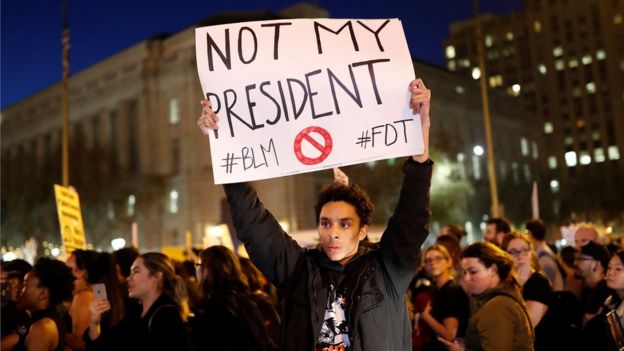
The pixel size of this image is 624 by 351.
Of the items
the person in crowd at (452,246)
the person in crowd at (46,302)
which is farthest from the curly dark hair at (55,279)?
the person in crowd at (452,246)

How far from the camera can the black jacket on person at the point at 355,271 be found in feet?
10.4

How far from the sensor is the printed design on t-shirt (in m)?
3.19

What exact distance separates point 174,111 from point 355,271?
51250mm

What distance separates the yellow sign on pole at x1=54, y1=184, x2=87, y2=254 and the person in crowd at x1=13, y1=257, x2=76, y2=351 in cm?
520

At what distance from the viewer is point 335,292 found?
3258 mm

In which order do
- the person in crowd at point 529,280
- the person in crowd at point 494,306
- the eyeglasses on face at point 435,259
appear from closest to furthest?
1. the person in crowd at point 494,306
2. the person in crowd at point 529,280
3. the eyeglasses on face at point 435,259

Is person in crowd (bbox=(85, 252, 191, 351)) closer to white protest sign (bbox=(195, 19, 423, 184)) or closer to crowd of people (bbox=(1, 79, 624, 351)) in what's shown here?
crowd of people (bbox=(1, 79, 624, 351))

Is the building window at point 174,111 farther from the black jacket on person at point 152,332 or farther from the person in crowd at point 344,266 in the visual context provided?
the person in crowd at point 344,266

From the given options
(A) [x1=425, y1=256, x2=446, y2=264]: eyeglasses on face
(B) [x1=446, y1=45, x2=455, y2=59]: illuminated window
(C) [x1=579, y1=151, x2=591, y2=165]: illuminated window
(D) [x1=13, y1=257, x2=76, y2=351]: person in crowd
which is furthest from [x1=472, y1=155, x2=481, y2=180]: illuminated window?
(D) [x1=13, y1=257, x2=76, y2=351]: person in crowd

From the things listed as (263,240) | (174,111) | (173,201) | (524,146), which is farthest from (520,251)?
(524,146)

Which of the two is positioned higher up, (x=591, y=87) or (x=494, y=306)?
(x=591, y=87)

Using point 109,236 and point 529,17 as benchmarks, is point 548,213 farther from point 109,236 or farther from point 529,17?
point 529,17

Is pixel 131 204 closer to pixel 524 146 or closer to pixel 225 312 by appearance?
pixel 225 312

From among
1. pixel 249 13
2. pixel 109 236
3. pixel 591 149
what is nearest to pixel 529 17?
pixel 591 149
